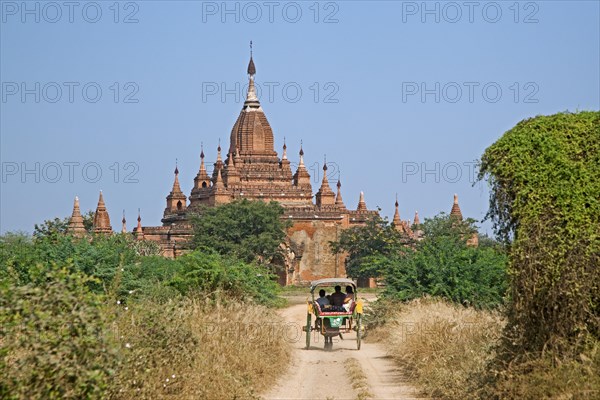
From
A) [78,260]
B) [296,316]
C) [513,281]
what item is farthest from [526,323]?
[296,316]

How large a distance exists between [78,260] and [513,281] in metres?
9.72

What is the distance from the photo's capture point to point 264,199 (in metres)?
59.2

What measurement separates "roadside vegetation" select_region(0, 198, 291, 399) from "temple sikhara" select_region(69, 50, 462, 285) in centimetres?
3904

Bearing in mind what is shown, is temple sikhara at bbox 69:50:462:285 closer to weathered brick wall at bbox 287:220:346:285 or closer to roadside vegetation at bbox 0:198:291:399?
weathered brick wall at bbox 287:220:346:285

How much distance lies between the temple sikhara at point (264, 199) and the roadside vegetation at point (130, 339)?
128ft

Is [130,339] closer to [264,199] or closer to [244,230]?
[244,230]

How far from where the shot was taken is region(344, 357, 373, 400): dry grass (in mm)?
11883

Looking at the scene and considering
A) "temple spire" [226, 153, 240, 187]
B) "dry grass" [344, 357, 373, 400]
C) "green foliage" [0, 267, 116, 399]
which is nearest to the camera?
"green foliage" [0, 267, 116, 399]

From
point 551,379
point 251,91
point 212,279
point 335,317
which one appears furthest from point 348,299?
point 251,91

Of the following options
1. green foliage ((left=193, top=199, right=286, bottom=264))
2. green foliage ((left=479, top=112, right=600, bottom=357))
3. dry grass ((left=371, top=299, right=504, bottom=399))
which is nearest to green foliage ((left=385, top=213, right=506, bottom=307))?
dry grass ((left=371, top=299, right=504, bottom=399))

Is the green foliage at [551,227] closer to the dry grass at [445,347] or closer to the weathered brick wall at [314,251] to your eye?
the dry grass at [445,347]

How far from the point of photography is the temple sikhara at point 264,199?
187ft

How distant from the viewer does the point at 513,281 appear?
385 inches

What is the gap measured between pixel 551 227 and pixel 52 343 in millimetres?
4091
